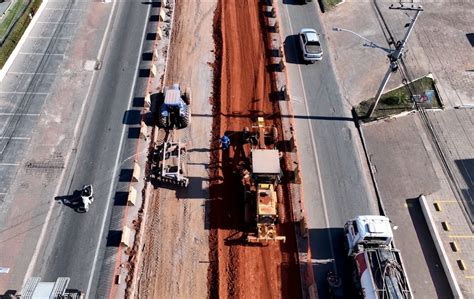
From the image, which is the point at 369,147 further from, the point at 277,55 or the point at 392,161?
the point at 277,55

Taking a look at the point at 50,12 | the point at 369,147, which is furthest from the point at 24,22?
the point at 369,147

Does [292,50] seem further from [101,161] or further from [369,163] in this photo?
[101,161]

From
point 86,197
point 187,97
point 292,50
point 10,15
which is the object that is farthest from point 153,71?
point 10,15

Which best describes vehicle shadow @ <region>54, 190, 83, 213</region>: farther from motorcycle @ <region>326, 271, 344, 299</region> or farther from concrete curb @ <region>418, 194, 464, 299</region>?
concrete curb @ <region>418, 194, 464, 299</region>

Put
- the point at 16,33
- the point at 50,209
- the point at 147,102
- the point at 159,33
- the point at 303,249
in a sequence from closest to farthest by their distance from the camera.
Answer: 1. the point at 303,249
2. the point at 50,209
3. the point at 147,102
4. the point at 16,33
5. the point at 159,33

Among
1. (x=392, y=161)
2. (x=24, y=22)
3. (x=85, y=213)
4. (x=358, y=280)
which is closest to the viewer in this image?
(x=358, y=280)

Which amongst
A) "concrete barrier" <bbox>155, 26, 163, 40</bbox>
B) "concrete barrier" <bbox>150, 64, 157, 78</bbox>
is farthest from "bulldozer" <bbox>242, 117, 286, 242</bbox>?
"concrete barrier" <bbox>155, 26, 163, 40</bbox>
